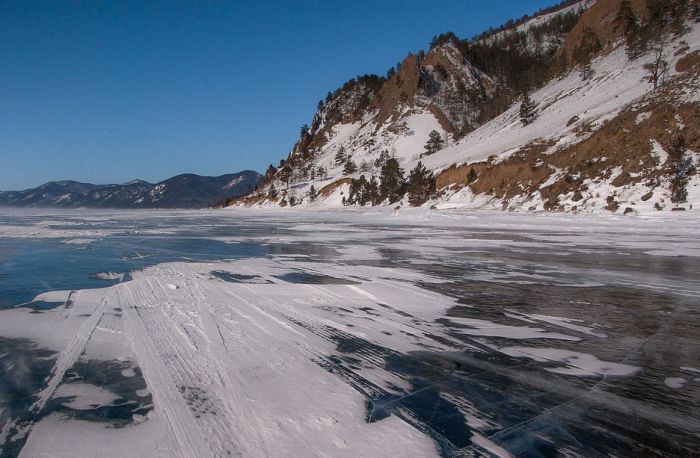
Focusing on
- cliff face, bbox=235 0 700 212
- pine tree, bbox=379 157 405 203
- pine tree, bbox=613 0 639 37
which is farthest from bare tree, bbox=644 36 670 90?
pine tree, bbox=379 157 405 203

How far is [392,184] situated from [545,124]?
70.7 ft

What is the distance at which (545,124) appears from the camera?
51562 mm

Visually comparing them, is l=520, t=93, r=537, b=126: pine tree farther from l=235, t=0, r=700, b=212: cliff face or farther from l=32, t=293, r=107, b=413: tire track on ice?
l=32, t=293, r=107, b=413: tire track on ice

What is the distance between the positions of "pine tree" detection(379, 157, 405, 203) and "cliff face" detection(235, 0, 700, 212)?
3.74ft

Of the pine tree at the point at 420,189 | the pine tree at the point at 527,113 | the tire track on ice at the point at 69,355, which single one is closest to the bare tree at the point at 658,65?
the pine tree at the point at 527,113

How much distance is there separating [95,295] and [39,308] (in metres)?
0.82

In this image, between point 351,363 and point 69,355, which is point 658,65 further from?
point 69,355

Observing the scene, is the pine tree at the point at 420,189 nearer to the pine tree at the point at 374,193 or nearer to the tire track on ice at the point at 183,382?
the pine tree at the point at 374,193

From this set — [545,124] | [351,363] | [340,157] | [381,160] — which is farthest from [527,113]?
[340,157]

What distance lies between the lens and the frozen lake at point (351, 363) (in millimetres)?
2514

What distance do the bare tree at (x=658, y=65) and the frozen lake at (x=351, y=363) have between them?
141 feet

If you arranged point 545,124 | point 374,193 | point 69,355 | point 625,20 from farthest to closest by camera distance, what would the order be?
1. point 625,20
2. point 374,193
3. point 545,124
4. point 69,355

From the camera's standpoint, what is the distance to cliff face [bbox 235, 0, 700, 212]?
26047 mm

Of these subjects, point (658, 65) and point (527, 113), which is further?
point (527, 113)
